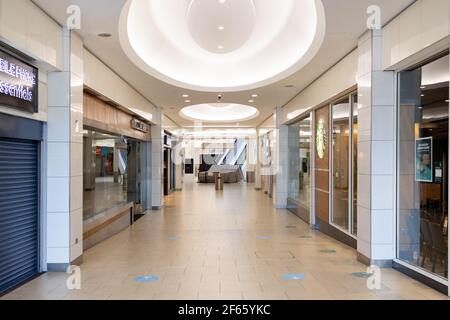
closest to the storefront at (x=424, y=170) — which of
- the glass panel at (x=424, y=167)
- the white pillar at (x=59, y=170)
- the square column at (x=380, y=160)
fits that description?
the glass panel at (x=424, y=167)

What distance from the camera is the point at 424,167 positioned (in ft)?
17.5

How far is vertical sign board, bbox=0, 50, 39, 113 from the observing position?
452 centimetres

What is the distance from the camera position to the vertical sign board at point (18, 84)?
4.52 metres

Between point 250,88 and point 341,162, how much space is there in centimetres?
328

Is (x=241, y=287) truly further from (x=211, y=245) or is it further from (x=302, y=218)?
Result: (x=302, y=218)

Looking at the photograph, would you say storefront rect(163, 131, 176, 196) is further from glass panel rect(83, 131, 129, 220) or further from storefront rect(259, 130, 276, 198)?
glass panel rect(83, 131, 129, 220)

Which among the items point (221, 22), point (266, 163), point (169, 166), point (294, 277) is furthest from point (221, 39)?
point (169, 166)

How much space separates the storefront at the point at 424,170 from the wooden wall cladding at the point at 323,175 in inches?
127

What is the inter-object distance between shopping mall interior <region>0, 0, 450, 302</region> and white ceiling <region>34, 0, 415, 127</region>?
37 mm

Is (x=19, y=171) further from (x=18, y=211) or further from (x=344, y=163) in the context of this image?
(x=344, y=163)

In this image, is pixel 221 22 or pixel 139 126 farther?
pixel 139 126

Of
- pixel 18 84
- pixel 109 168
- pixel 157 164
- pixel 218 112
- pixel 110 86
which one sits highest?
pixel 218 112

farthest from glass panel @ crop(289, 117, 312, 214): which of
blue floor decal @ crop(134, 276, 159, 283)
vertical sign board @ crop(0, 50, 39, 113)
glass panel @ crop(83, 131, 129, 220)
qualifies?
vertical sign board @ crop(0, 50, 39, 113)

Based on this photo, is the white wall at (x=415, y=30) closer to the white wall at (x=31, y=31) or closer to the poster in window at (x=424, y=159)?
the poster in window at (x=424, y=159)
